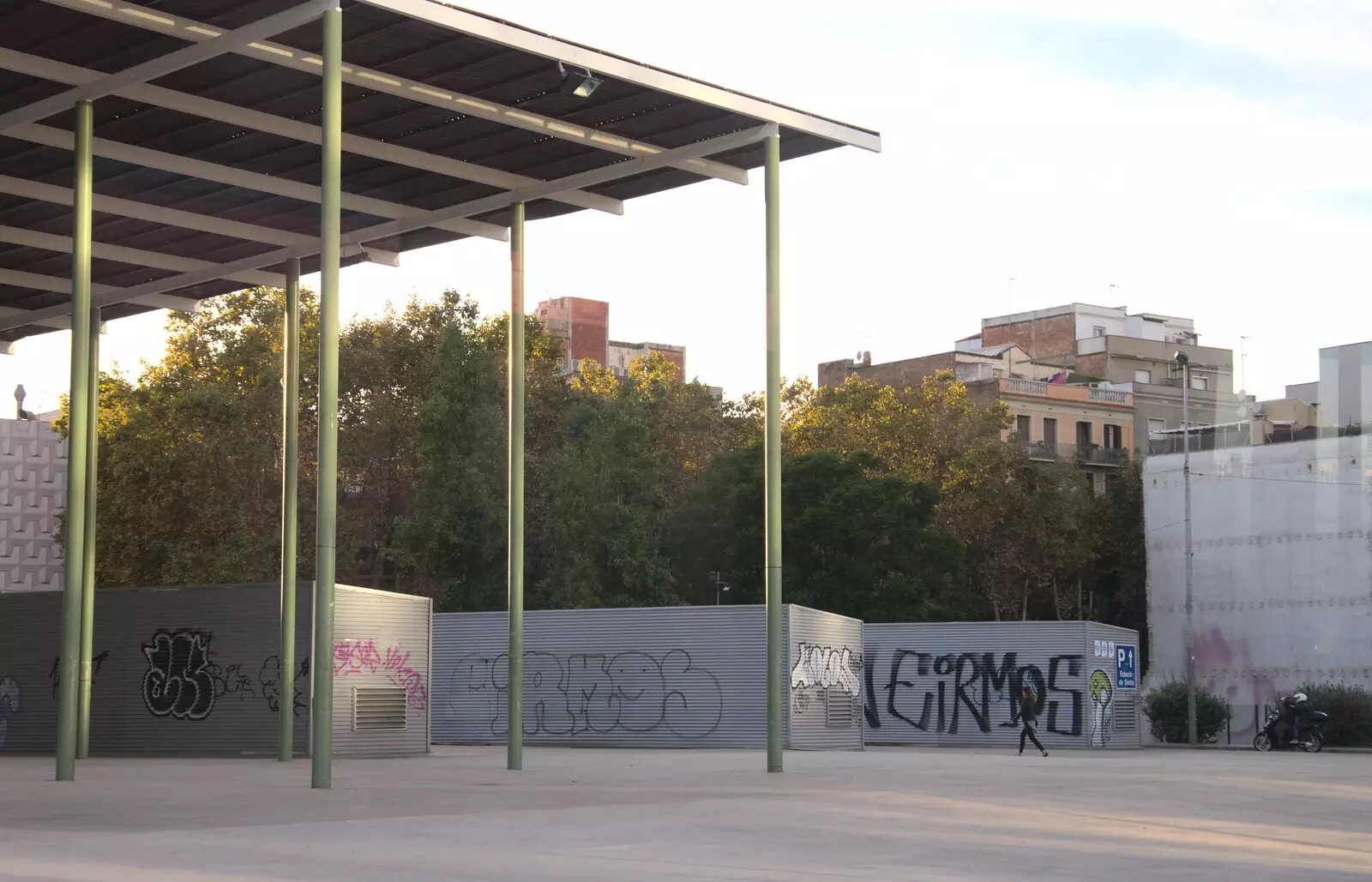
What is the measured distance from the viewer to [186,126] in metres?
23.2

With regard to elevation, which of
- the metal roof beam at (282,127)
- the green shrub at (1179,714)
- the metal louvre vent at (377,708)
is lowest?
the green shrub at (1179,714)

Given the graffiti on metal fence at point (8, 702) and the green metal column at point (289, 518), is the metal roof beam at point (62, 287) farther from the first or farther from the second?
the graffiti on metal fence at point (8, 702)

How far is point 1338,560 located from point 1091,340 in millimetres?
41940

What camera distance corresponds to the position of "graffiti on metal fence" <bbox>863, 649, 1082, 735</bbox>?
40188 mm

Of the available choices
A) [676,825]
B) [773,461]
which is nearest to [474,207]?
[773,461]

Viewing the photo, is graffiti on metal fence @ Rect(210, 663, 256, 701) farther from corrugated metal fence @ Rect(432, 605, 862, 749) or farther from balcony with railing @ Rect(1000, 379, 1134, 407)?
balcony with railing @ Rect(1000, 379, 1134, 407)

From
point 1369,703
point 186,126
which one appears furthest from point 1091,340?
→ point 186,126

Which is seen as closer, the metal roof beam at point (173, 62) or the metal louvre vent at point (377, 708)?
the metal roof beam at point (173, 62)

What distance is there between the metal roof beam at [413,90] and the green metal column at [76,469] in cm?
206

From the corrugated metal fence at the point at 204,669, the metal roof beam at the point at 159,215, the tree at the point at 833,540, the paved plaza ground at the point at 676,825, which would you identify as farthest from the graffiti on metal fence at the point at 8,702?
the tree at the point at 833,540

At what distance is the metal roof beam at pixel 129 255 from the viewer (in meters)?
27.9

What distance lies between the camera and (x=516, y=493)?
24016mm

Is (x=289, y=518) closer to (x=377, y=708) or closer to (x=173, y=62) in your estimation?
(x=377, y=708)

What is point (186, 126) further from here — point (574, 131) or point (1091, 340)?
point (1091, 340)
